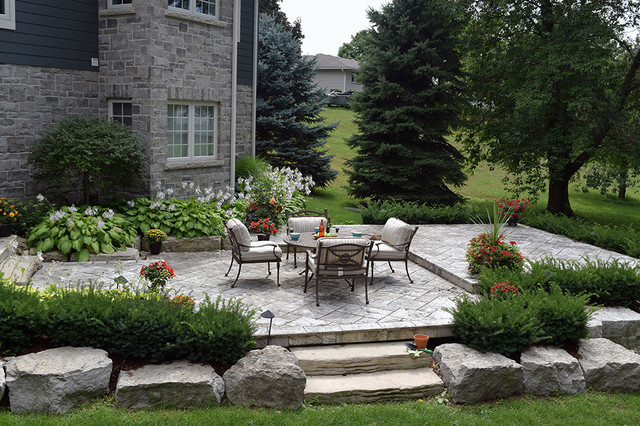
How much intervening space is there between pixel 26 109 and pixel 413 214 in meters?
8.79

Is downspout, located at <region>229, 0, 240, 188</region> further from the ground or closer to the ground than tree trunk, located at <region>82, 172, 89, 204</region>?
further from the ground

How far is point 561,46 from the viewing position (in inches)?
Result: 598

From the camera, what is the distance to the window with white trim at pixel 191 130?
39.2 ft

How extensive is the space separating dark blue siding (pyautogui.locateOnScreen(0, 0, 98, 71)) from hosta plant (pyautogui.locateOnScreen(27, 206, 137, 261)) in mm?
3105

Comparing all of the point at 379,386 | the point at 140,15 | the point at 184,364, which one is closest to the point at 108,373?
the point at 184,364

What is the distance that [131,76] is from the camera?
11.3 metres

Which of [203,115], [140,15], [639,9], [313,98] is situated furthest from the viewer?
[313,98]

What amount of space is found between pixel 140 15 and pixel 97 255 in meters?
4.96

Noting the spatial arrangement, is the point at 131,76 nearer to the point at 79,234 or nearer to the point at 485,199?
the point at 79,234

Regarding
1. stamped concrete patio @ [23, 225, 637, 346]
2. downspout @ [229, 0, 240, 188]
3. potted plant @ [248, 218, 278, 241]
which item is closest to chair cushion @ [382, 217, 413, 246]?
stamped concrete patio @ [23, 225, 637, 346]

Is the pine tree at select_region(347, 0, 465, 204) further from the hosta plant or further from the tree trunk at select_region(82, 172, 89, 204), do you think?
the hosta plant

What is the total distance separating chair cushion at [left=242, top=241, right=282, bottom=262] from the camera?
27.4ft

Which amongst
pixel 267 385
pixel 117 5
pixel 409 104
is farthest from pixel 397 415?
pixel 409 104

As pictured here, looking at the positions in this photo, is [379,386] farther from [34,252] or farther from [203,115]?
[203,115]
